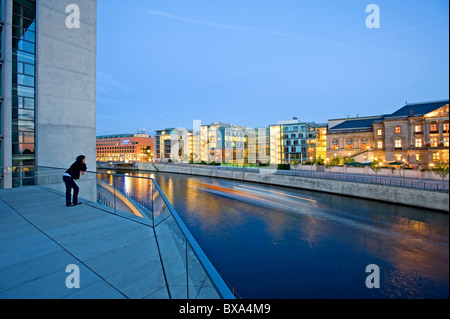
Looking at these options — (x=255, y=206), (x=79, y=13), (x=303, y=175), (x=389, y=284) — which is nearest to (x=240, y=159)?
(x=303, y=175)

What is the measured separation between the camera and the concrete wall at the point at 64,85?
59.6 feet

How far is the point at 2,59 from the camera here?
635 inches

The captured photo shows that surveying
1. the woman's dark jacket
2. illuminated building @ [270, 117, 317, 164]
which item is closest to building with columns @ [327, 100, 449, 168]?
illuminated building @ [270, 117, 317, 164]

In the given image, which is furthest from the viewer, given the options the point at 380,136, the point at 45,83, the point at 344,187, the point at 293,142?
the point at 293,142

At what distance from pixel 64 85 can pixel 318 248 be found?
23.7 m

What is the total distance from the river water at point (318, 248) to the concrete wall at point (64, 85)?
8.71 m

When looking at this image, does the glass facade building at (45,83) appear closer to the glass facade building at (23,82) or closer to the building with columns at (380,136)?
the glass facade building at (23,82)

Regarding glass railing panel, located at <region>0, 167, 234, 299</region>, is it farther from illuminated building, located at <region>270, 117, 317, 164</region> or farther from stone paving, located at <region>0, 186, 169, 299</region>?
illuminated building, located at <region>270, 117, 317, 164</region>

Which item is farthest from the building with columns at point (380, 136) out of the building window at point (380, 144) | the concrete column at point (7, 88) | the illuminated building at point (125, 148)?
the illuminated building at point (125, 148)

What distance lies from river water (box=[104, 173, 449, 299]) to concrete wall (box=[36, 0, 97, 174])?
871cm

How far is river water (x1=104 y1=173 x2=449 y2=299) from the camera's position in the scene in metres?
10.1

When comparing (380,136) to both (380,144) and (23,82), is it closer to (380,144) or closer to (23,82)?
(380,144)

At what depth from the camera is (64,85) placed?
63.7ft

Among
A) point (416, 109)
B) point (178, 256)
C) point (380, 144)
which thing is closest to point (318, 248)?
point (178, 256)
